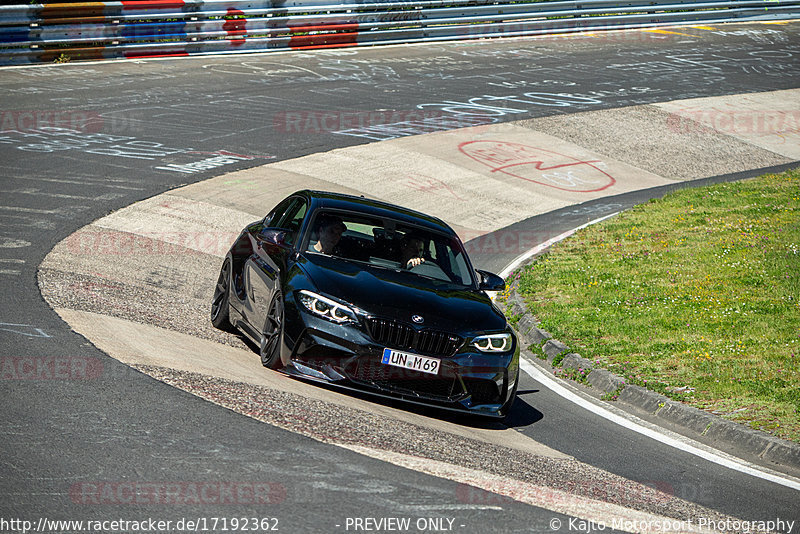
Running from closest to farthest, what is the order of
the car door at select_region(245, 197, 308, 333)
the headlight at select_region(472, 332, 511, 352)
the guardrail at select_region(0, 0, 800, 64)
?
1. the headlight at select_region(472, 332, 511, 352)
2. the car door at select_region(245, 197, 308, 333)
3. the guardrail at select_region(0, 0, 800, 64)

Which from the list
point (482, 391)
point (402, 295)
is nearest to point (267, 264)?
point (402, 295)

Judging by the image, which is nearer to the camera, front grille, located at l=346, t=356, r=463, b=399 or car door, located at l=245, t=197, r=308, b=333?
front grille, located at l=346, t=356, r=463, b=399

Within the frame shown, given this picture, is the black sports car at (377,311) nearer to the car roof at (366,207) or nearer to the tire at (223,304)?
the car roof at (366,207)

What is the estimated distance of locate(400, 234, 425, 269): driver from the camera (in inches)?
352

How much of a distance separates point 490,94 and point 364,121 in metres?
5.19

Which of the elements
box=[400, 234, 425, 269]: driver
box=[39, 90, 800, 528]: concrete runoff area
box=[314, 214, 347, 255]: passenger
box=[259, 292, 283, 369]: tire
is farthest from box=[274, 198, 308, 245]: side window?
box=[39, 90, 800, 528]: concrete runoff area

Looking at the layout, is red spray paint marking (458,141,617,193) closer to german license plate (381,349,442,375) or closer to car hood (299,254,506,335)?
car hood (299,254,506,335)

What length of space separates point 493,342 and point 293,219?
2.64m

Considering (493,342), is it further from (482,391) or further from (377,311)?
(377,311)

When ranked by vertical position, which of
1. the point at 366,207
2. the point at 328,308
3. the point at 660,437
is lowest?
the point at 660,437

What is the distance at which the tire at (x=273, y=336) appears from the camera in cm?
786

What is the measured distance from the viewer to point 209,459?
564 cm

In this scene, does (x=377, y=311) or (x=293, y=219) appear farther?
(x=293, y=219)

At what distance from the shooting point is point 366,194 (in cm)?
1789
